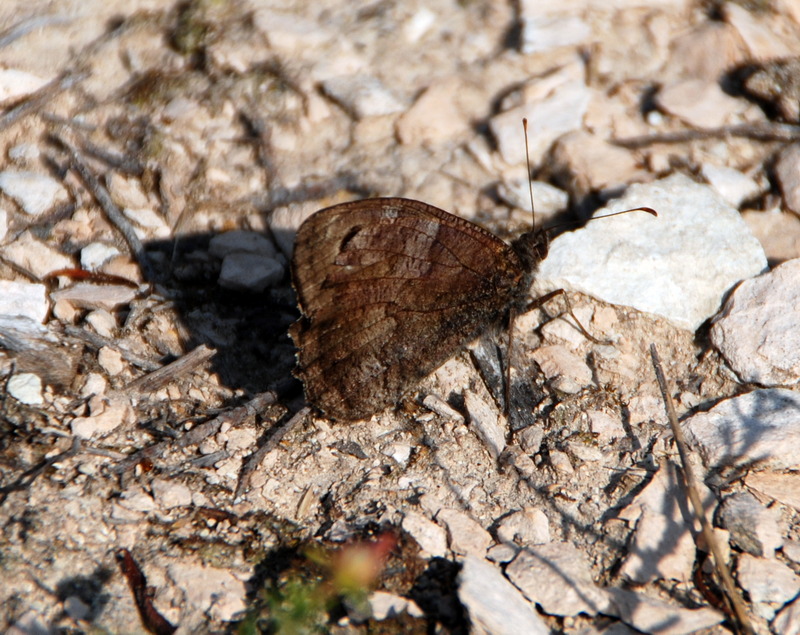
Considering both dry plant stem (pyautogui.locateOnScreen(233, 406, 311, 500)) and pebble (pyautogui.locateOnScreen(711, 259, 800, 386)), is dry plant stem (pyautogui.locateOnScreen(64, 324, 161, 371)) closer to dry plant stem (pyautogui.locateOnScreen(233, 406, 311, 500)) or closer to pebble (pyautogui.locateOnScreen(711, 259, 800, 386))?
dry plant stem (pyautogui.locateOnScreen(233, 406, 311, 500))

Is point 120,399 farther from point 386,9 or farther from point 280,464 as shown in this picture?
point 386,9

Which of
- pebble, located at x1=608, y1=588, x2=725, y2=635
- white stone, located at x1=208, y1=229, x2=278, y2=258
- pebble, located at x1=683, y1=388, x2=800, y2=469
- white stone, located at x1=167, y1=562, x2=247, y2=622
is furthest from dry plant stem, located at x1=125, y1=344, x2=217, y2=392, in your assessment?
pebble, located at x1=683, y1=388, x2=800, y2=469

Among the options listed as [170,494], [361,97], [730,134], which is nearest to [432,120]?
[361,97]

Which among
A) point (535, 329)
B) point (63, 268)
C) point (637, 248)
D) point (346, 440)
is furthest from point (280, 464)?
point (637, 248)

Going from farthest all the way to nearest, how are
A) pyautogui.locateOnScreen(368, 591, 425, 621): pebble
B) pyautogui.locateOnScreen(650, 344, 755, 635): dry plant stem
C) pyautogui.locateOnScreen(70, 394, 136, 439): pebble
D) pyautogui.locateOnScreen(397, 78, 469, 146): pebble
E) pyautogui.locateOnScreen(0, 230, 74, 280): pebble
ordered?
pyautogui.locateOnScreen(397, 78, 469, 146): pebble → pyautogui.locateOnScreen(0, 230, 74, 280): pebble → pyautogui.locateOnScreen(70, 394, 136, 439): pebble → pyautogui.locateOnScreen(368, 591, 425, 621): pebble → pyautogui.locateOnScreen(650, 344, 755, 635): dry plant stem

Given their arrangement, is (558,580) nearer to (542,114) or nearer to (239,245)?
(239,245)

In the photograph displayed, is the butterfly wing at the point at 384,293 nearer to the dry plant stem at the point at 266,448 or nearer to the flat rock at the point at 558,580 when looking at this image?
the dry plant stem at the point at 266,448

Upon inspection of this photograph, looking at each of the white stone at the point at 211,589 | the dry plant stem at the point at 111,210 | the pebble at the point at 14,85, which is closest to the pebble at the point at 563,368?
the white stone at the point at 211,589
